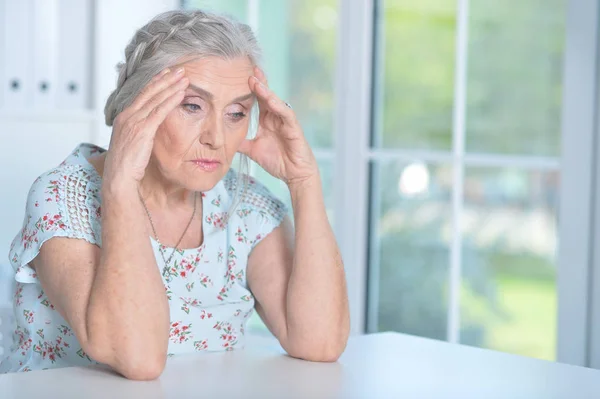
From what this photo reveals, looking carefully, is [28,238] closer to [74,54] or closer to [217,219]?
[217,219]

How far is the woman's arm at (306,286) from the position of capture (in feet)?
6.04

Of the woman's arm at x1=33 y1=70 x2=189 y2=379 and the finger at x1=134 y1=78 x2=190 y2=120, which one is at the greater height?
the finger at x1=134 y1=78 x2=190 y2=120

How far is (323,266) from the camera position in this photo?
1.92 meters

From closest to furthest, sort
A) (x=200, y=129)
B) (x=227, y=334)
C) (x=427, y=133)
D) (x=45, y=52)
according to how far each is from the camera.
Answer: (x=200, y=129), (x=227, y=334), (x=427, y=133), (x=45, y=52)

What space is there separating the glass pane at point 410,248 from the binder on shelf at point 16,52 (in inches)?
49.0

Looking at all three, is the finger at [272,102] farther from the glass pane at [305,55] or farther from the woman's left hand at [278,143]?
the glass pane at [305,55]

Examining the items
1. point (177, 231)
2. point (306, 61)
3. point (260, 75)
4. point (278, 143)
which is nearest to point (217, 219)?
point (177, 231)

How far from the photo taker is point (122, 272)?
1647 millimetres

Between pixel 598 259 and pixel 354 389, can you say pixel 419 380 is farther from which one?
pixel 598 259

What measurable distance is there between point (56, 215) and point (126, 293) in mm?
217

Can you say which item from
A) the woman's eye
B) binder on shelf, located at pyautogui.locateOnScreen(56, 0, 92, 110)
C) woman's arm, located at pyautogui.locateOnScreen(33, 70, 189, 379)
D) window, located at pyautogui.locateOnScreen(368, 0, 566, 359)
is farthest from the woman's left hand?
binder on shelf, located at pyautogui.locateOnScreen(56, 0, 92, 110)

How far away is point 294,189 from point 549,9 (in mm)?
1160

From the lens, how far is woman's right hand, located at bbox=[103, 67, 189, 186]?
1.72m

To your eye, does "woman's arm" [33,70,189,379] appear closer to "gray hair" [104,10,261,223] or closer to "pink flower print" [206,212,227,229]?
"gray hair" [104,10,261,223]
